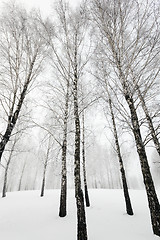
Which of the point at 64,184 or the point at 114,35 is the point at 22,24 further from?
the point at 64,184

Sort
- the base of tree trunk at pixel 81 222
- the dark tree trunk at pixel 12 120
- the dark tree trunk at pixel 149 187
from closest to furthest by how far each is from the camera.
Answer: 1. the base of tree trunk at pixel 81 222
2. the dark tree trunk at pixel 149 187
3. the dark tree trunk at pixel 12 120

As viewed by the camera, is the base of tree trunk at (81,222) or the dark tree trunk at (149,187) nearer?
the base of tree trunk at (81,222)

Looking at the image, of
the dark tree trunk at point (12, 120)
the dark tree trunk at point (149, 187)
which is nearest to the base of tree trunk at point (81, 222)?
the dark tree trunk at point (149, 187)

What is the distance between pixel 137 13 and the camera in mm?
3922

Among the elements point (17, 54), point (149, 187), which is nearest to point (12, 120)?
point (17, 54)

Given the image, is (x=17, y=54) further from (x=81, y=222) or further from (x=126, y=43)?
(x=81, y=222)

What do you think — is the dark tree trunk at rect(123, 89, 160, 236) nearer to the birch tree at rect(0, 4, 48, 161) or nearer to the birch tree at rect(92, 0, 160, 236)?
the birch tree at rect(92, 0, 160, 236)

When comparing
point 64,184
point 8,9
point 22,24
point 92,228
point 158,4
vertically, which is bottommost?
point 92,228

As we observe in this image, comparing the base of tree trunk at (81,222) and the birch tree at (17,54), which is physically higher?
the birch tree at (17,54)

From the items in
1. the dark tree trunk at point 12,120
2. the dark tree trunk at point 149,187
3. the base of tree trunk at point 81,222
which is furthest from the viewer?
the dark tree trunk at point 12,120

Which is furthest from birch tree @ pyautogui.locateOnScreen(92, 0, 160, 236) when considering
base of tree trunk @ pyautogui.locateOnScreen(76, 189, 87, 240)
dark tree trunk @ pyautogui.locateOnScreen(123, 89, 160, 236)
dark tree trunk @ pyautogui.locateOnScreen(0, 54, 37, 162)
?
dark tree trunk @ pyautogui.locateOnScreen(0, 54, 37, 162)

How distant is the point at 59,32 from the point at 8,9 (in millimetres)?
2818

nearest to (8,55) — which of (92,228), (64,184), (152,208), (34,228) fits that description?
(64,184)

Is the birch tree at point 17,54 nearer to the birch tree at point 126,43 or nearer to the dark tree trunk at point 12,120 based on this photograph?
the dark tree trunk at point 12,120
